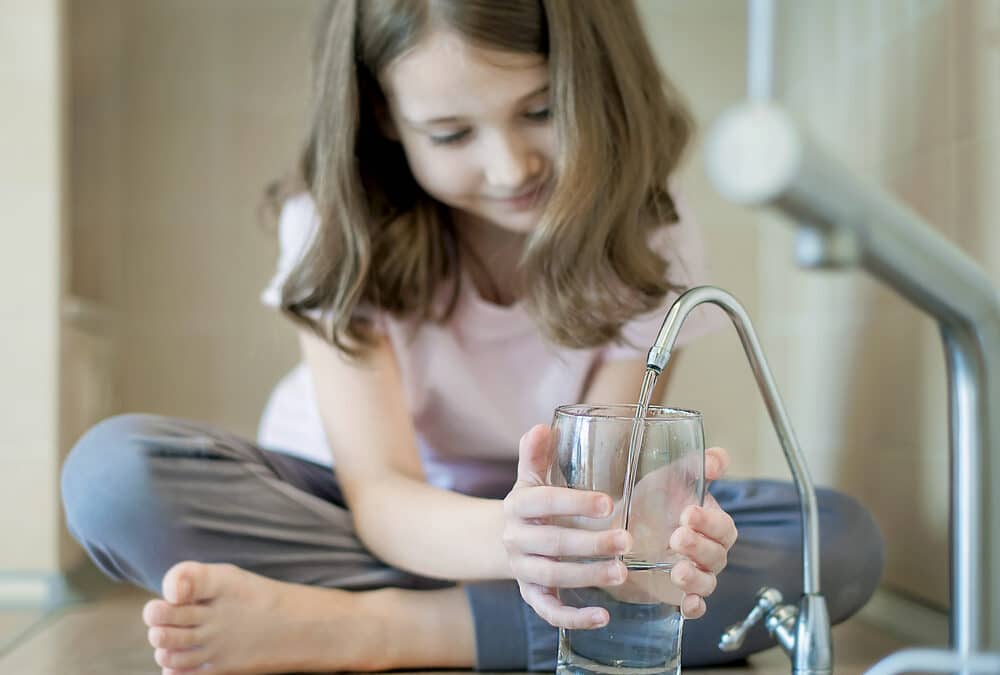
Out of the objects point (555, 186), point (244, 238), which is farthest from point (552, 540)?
point (244, 238)

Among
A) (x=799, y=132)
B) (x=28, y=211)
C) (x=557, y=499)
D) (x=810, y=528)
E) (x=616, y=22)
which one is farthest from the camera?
(x=28, y=211)

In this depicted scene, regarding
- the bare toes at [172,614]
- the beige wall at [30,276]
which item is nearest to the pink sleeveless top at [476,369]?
the bare toes at [172,614]

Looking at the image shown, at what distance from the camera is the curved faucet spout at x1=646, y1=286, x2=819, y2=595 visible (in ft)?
1.83

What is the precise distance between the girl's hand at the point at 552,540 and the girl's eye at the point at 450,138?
0.99 ft

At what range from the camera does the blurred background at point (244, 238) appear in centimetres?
84

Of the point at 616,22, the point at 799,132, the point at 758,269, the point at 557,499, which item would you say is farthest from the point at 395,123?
the point at 799,132

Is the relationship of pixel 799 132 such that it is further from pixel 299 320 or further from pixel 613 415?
pixel 299 320

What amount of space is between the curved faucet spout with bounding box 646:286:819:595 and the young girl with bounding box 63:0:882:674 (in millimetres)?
67

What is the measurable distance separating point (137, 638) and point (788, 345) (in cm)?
62

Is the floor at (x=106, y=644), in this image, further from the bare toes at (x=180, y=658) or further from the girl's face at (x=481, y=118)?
the girl's face at (x=481, y=118)

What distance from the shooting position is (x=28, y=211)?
3.96 feet

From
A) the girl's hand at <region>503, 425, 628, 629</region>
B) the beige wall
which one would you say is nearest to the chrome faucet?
the girl's hand at <region>503, 425, 628, 629</region>

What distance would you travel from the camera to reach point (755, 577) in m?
0.77

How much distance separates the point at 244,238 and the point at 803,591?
0.84 meters
